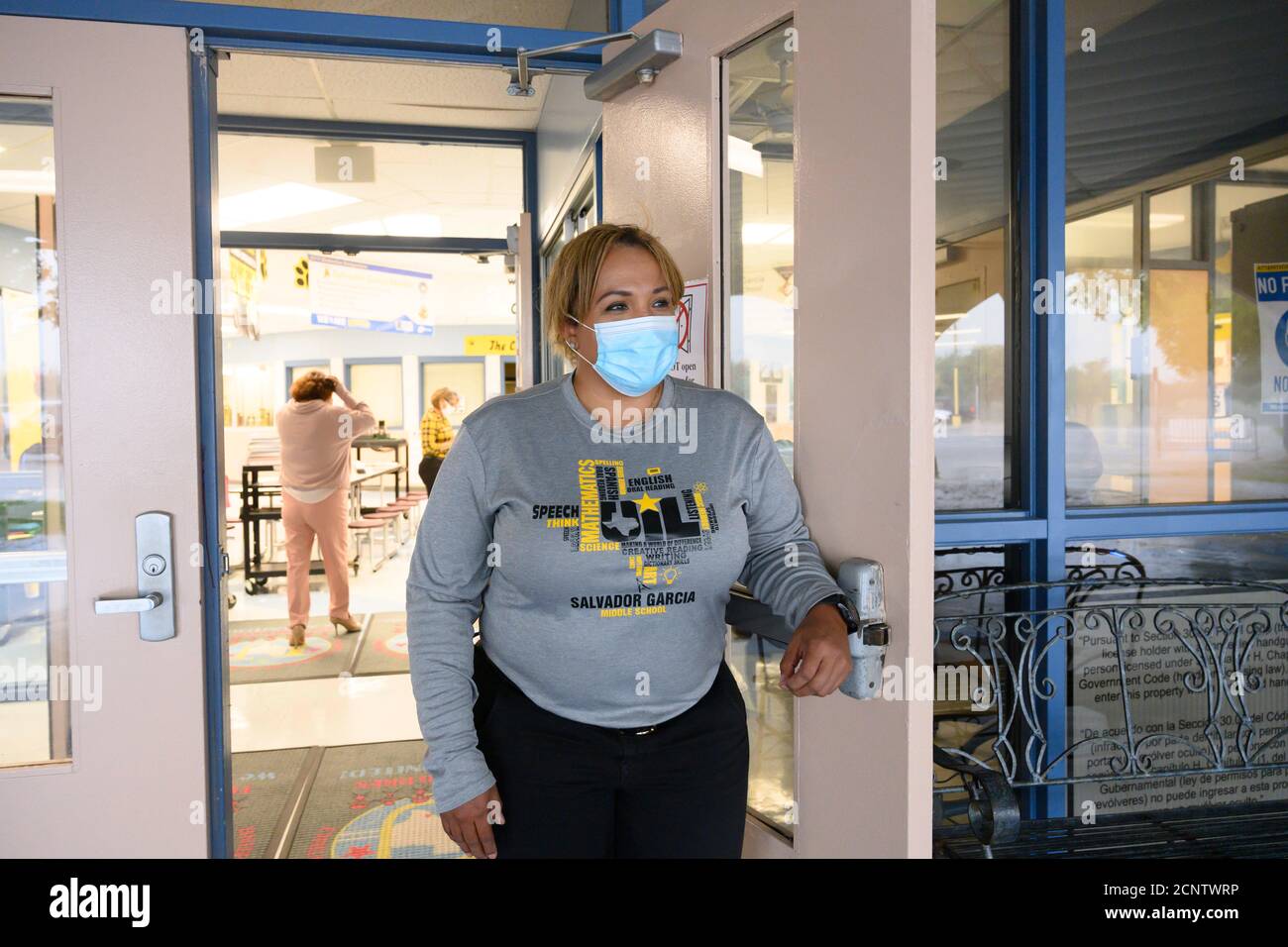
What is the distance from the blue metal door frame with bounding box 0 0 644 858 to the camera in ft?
6.10

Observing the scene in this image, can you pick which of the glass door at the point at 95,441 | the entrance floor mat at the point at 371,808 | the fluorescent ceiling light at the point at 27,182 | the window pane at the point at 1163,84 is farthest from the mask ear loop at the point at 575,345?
the entrance floor mat at the point at 371,808

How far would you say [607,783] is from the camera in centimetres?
138

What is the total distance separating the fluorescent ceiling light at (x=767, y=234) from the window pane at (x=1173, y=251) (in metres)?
1.15

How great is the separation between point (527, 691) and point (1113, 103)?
95.1 inches

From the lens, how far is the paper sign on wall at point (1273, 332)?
8.81 ft

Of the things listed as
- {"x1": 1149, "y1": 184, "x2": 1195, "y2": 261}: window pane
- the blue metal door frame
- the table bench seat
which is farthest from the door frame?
{"x1": 1149, "y1": 184, "x2": 1195, "y2": 261}: window pane

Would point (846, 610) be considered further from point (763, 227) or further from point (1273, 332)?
point (1273, 332)

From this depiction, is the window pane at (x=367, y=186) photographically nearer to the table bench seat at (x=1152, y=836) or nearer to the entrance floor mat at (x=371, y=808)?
the entrance floor mat at (x=371, y=808)

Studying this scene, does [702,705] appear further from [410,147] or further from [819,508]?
[410,147]

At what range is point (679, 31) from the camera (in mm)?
1815

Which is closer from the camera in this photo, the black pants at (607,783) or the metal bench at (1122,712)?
the black pants at (607,783)

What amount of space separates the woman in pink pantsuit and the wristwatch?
187 inches

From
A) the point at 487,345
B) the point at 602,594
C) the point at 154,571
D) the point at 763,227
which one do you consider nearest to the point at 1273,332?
the point at 763,227
